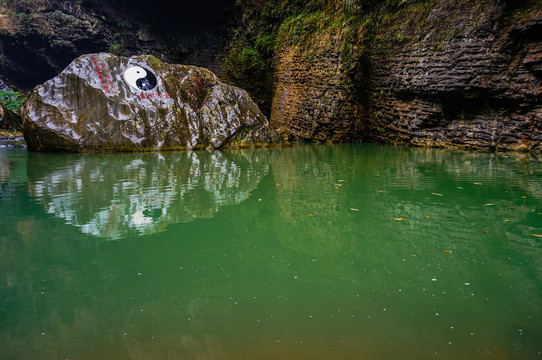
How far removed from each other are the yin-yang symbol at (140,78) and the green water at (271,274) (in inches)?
231

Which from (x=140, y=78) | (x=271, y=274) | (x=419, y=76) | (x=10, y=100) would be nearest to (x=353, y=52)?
(x=419, y=76)

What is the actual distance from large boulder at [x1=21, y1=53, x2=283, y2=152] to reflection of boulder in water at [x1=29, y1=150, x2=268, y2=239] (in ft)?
6.56

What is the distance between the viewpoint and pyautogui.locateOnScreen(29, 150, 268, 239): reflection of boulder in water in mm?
2752

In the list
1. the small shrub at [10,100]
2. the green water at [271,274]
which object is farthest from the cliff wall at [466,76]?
the small shrub at [10,100]

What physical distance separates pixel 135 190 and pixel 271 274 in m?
2.53

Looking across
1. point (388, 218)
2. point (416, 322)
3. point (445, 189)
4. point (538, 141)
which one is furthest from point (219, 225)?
point (538, 141)

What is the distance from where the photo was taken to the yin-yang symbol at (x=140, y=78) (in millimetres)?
9000

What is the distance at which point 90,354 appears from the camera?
48.5 inches

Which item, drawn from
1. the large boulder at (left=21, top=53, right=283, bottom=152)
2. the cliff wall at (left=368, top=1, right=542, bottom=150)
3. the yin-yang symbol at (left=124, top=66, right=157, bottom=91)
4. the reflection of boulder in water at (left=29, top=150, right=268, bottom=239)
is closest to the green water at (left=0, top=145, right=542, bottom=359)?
the reflection of boulder in water at (left=29, top=150, right=268, bottom=239)

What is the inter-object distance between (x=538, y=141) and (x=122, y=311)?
9541 mm

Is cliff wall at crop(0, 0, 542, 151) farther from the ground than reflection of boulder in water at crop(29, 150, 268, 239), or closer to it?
farther from the ground

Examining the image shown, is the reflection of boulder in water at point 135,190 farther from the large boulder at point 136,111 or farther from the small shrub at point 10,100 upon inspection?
the small shrub at point 10,100

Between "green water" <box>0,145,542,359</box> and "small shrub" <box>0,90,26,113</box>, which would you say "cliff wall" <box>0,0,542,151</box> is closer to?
"small shrub" <box>0,90,26,113</box>

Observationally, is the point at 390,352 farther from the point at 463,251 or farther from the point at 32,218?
the point at 32,218
